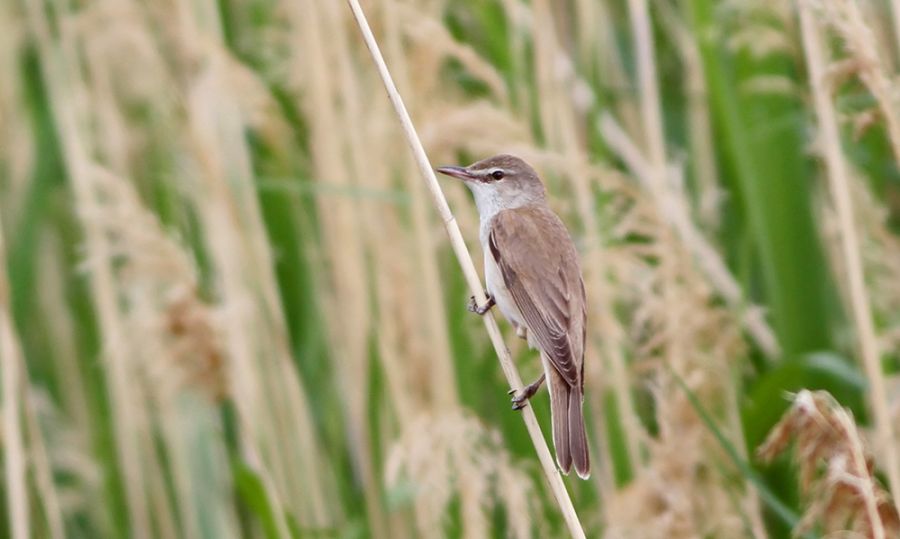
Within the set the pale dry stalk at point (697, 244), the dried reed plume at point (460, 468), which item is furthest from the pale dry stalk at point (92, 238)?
the pale dry stalk at point (697, 244)

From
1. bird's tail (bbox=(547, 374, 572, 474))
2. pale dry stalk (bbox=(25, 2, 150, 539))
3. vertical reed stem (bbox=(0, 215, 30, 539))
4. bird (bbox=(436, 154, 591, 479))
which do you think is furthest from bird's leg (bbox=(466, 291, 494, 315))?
pale dry stalk (bbox=(25, 2, 150, 539))

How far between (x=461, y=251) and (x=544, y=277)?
544 mm

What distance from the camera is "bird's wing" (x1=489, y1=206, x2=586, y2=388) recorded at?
2.63 m

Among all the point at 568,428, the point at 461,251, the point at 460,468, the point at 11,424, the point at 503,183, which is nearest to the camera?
the point at 461,251

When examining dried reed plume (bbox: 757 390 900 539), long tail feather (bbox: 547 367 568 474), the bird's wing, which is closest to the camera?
dried reed plume (bbox: 757 390 900 539)

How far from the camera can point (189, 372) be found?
3395 mm

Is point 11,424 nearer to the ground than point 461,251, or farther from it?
farther from it

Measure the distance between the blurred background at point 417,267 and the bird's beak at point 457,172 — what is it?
0.27 metres

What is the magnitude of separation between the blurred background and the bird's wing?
231mm

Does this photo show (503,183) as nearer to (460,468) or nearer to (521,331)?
(521,331)

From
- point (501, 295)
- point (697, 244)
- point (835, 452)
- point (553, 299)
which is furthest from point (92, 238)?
point (835, 452)

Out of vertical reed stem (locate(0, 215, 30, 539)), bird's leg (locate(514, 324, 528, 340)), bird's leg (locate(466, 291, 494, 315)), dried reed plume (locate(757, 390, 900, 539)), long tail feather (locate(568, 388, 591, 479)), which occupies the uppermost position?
vertical reed stem (locate(0, 215, 30, 539))

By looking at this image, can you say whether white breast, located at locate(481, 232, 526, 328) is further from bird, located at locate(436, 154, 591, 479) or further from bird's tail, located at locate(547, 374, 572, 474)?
bird's tail, located at locate(547, 374, 572, 474)

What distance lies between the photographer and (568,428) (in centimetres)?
243
